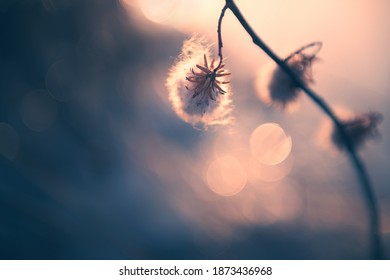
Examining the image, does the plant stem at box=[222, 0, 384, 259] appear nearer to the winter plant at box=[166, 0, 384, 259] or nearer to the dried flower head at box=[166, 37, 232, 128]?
the winter plant at box=[166, 0, 384, 259]

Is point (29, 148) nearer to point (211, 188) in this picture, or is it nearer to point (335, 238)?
point (211, 188)

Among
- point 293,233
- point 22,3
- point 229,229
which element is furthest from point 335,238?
point 22,3

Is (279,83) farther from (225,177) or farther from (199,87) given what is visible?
(225,177)

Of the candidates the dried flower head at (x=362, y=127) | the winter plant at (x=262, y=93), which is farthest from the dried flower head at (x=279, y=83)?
the dried flower head at (x=362, y=127)

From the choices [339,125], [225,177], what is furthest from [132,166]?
[339,125]

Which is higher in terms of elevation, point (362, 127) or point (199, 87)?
point (362, 127)

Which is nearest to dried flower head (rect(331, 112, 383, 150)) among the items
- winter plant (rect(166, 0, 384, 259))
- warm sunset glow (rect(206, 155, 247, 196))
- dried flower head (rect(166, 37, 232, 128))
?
winter plant (rect(166, 0, 384, 259))
